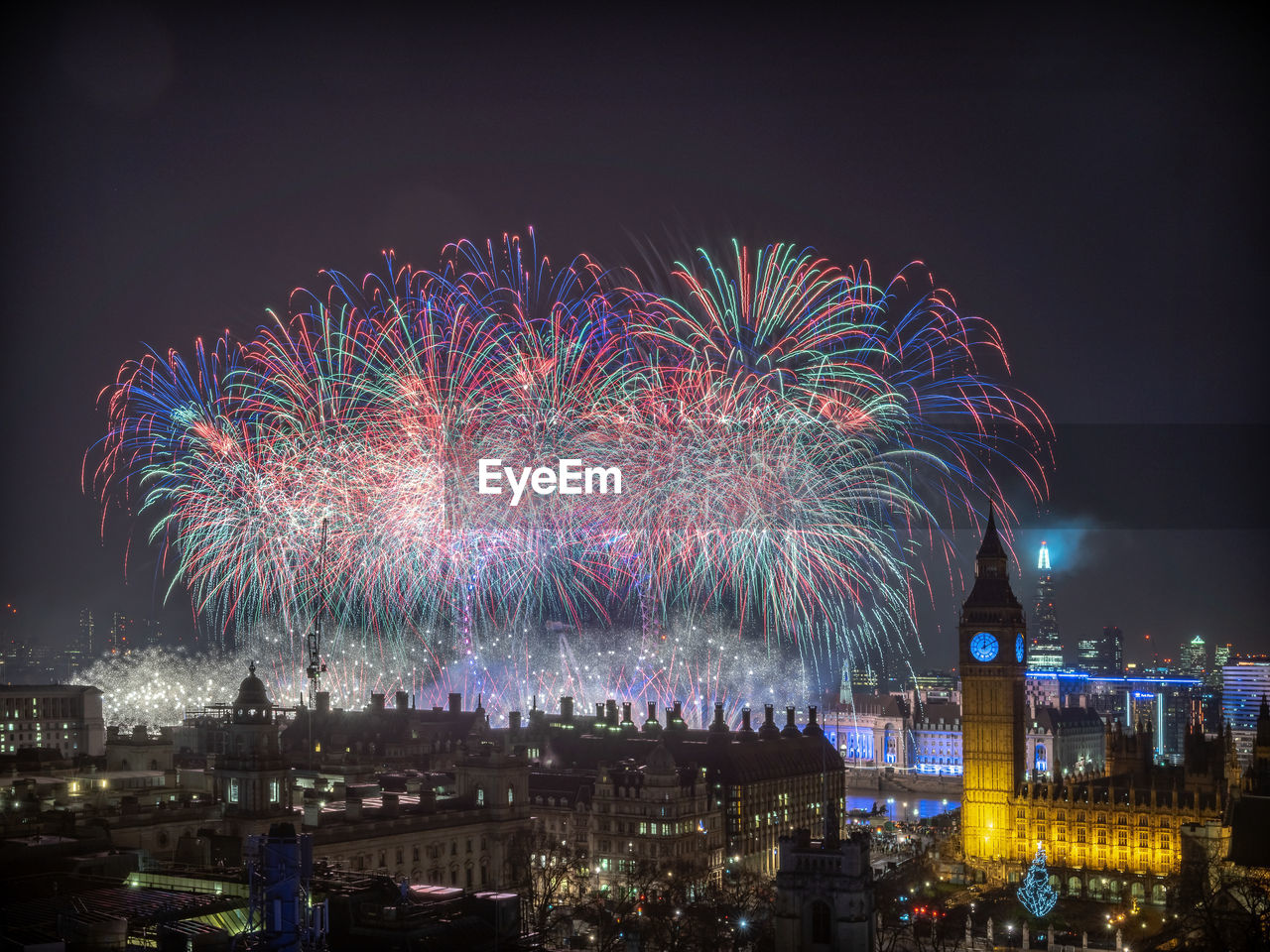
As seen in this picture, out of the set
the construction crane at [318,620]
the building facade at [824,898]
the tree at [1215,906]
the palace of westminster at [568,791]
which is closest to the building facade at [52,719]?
the palace of westminster at [568,791]

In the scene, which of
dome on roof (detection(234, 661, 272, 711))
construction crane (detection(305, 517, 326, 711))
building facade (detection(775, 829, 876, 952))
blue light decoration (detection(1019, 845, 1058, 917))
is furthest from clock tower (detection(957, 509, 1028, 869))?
building facade (detection(775, 829, 876, 952))

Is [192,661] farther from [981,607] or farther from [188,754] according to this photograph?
[981,607]

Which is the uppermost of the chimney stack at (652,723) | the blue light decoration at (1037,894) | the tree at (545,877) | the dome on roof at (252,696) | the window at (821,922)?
the dome on roof at (252,696)

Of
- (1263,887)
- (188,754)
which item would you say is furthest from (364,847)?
Result: (188,754)

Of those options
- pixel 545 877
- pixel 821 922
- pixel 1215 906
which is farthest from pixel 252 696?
pixel 1215 906

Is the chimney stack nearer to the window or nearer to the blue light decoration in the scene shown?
the blue light decoration

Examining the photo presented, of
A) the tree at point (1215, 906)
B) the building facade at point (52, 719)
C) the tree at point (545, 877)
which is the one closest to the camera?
the tree at point (1215, 906)

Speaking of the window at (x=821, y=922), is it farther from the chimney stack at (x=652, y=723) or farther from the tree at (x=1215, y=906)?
the chimney stack at (x=652, y=723)

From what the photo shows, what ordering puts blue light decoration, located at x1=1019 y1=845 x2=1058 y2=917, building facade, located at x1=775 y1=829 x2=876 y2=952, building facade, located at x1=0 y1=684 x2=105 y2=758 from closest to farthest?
building facade, located at x1=775 y1=829 x2=876 y2=952 → blue light decoration, located at x1=1019 y1=845 x2=1058 y2=917 → building facade, located at x1=0 y1=684 x2=105 y2=758
